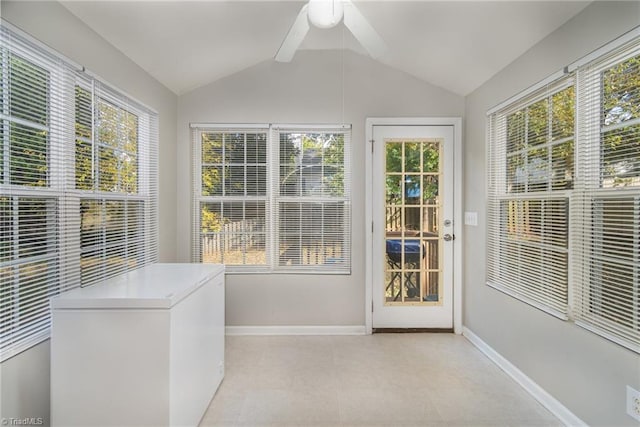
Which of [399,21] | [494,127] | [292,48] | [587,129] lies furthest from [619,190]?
[292,48]

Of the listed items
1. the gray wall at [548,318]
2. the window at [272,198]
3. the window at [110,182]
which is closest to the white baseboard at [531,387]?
the gray wall at [548,318]

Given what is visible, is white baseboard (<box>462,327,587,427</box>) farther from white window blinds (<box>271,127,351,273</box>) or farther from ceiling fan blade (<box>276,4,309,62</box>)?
ceiling fan blade (<box>276,4,309,62</box>)

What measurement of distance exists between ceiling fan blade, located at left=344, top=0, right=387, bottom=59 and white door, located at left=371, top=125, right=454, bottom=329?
1.31m

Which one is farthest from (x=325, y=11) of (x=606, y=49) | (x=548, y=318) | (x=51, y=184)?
(x=548, y=318)

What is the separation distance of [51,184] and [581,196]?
9.23 ft

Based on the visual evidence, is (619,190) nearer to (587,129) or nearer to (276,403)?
(587,129)

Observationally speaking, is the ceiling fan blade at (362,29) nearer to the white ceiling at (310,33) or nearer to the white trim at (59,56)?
the white ceiling at (310,33)

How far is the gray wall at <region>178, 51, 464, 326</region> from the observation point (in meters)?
3.02

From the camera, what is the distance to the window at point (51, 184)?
141 cm

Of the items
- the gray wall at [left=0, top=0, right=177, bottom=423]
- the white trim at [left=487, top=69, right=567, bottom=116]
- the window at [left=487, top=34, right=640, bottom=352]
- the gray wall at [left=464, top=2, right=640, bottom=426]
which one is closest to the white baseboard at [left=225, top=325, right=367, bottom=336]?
the gray wall at [left=0, top=0, right=177, bottom=423]

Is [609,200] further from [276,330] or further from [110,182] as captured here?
[110,182]

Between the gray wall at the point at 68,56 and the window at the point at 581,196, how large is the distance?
277 centimetres

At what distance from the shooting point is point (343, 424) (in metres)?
1.80

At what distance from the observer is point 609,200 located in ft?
5.16
